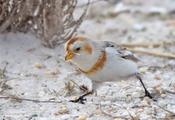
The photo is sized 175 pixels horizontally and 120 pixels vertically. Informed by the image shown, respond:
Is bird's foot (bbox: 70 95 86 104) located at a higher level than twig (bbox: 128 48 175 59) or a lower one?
lower

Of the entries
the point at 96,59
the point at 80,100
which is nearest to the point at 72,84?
the point at 80,100

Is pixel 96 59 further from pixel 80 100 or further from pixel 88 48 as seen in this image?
pixel 80 100

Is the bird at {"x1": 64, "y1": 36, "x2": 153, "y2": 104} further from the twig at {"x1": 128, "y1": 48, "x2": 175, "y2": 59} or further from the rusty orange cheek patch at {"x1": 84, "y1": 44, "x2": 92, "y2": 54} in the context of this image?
the twig at {"x1": 128, "y1": 48, "x2": 175, "y2": 59}

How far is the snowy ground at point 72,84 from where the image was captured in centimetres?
470

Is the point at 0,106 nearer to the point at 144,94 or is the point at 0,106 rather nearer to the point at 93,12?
the point at 144,94

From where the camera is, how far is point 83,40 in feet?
15.5

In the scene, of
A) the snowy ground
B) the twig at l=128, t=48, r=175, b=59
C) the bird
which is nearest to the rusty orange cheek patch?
the bird

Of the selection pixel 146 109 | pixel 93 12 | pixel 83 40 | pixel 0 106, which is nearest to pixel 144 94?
pixel 146 109

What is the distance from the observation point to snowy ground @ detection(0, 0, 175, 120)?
4703mm

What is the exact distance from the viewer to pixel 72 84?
5.31 metres

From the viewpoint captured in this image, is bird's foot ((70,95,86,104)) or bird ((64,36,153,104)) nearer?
bird ((64,36,153,104))

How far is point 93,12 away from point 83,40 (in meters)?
3.50

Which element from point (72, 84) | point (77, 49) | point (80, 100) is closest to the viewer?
point (77, 49)

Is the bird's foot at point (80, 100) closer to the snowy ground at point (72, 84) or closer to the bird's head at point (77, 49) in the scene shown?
the snowy ground at point (72, 84)
